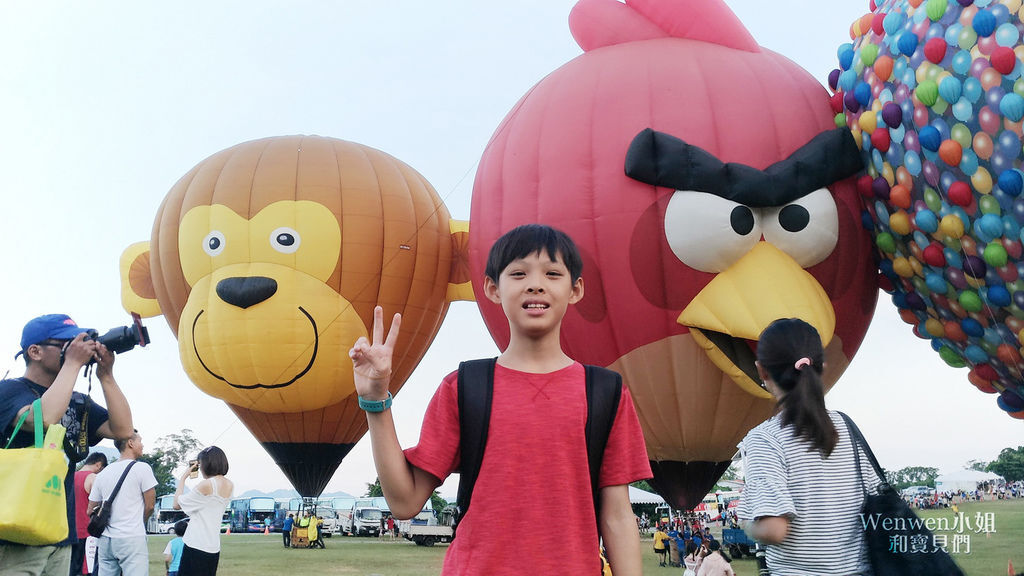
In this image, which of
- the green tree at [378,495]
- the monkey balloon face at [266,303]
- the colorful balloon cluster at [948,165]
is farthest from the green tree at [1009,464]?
the green tree at [378,495]

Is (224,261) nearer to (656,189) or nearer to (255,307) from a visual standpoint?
(255,307)

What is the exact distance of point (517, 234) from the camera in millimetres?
2094

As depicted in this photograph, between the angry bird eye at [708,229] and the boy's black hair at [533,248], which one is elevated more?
the angry bird eye at [708,229]

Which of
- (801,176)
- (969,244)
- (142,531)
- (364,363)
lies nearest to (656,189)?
(801,176)

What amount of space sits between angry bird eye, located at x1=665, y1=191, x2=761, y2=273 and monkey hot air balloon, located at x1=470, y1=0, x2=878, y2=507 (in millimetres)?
11

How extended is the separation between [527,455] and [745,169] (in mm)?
5614

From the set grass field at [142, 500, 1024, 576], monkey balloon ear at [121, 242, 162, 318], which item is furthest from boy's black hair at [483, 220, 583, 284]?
monkey balloon ear at [121, 242, 162, 318]

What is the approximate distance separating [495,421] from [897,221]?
5639 mm

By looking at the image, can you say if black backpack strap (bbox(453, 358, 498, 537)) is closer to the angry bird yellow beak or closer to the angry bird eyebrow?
the angry bird yellow beak

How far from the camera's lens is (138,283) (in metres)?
12.8

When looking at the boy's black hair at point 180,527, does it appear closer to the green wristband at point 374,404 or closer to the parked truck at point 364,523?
the green wristband at point 374,404

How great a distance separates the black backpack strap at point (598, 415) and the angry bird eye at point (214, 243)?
31.4 feet

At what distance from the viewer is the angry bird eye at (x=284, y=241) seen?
10.8 metres

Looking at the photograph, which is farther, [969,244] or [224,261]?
[224,261]
